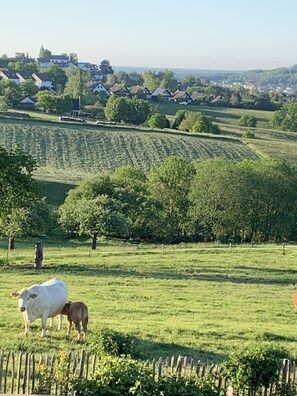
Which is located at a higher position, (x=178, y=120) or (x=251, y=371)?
(x=251, y=371)

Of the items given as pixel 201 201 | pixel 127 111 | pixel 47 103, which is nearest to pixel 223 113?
pixel 127 111

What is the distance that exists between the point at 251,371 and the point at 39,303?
7.58 meters

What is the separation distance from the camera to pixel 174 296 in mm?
27734

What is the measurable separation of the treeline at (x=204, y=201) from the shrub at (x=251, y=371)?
4525 cm

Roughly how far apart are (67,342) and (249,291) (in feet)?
43.8

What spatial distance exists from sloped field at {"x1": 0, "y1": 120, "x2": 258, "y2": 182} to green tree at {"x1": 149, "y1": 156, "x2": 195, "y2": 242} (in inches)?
756

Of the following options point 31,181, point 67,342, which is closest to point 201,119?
point 31,181

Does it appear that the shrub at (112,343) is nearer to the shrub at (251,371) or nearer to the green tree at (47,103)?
the shrub at (251,371)

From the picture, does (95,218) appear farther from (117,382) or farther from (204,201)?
(117,382)

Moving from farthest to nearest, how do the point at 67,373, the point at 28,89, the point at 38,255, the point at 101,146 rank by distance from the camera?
the point at 28,89
the point at 101,146
the point at 38,255
the point at 67,373

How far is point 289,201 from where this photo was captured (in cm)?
6762

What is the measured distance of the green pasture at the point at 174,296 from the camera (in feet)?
62.6

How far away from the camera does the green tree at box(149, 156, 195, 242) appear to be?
219 ft

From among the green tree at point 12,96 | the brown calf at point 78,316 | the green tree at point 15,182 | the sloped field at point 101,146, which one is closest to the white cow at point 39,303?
the brown calf at point 78,316
